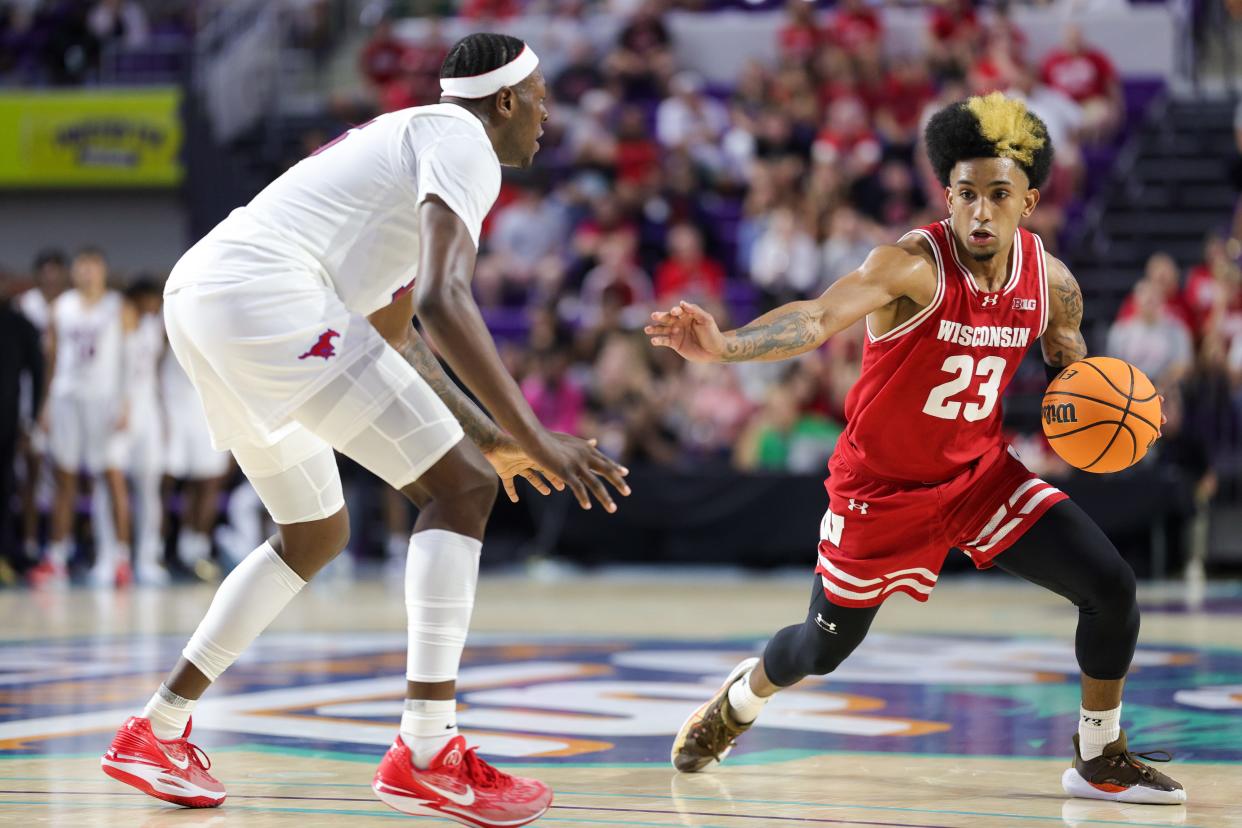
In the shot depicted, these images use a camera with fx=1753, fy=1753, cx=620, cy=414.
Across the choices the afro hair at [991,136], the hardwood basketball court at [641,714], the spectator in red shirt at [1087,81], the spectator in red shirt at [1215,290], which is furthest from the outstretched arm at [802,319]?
the spectator in red shirt at [1087,81]

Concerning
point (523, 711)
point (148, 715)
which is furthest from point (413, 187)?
point (523, 711)

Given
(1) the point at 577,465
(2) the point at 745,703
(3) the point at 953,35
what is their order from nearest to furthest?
(1) the point at 577,465 → (2) the point at 745,703 → (3) the point at 953,35

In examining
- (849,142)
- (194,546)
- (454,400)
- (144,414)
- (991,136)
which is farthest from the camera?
(849,142)

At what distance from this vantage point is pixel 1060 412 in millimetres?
4773

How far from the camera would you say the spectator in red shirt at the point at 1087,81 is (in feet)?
50.6

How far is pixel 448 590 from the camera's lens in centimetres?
386

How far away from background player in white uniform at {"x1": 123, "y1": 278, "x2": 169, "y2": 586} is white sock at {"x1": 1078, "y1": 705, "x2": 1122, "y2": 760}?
9.10 m

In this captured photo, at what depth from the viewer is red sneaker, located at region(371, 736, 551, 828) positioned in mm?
3777

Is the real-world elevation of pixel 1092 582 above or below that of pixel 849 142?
above

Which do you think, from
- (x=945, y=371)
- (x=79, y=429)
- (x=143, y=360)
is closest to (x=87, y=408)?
(x=79, y=429)

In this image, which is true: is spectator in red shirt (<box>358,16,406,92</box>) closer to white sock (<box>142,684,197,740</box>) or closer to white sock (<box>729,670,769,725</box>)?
white sock (<box>729,670,769,725</box>)

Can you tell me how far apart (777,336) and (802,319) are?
9 cm

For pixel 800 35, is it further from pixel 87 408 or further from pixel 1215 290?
pixel 87 408

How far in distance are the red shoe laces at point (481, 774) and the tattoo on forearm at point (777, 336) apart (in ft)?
3.81
